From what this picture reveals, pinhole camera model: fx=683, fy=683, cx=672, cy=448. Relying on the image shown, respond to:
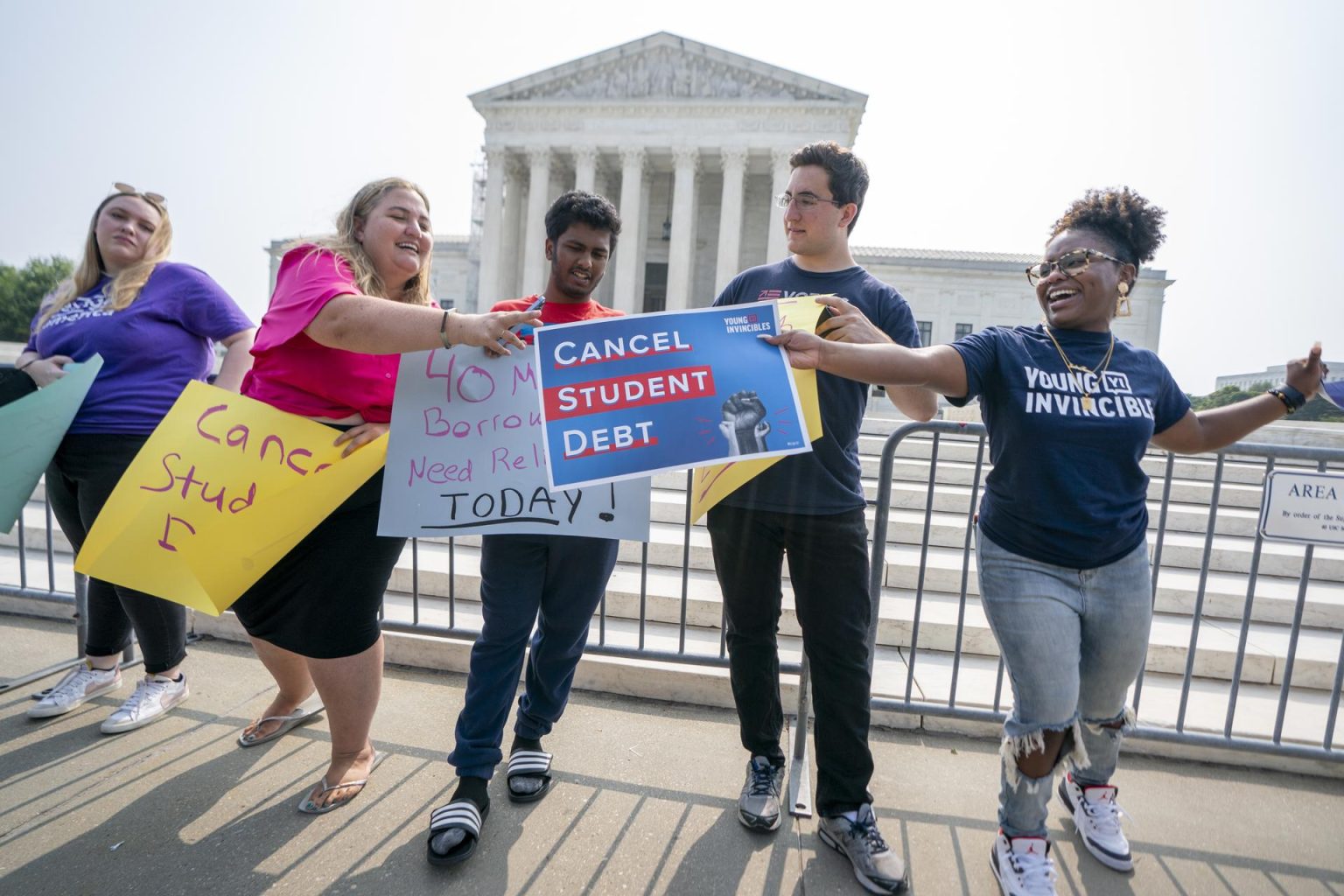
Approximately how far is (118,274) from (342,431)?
5.34 feet

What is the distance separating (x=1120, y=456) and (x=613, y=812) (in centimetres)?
212

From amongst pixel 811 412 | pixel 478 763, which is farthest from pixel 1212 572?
pixel 478 763

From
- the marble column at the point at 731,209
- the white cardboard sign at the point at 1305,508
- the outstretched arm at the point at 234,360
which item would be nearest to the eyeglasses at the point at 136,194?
the outstretched arm at the point at 234,360

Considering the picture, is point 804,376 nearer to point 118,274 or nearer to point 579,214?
point 579,214

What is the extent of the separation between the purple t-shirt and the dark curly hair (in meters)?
3.36

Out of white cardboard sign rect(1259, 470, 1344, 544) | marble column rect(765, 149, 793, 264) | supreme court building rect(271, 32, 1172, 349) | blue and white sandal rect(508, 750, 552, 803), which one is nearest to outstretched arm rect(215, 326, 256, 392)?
blue and white sandal rect(508, 750, 552, 803)

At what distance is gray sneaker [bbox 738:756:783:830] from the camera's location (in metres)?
2.46

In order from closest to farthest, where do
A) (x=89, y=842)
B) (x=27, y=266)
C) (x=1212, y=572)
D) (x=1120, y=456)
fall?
(x=1120, y=456), (x=89, y=842), (x=1212, y=572), (x=27, y=266)

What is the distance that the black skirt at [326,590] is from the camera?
233 cm

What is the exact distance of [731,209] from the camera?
34.3 m

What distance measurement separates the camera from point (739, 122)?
33969 millimetres

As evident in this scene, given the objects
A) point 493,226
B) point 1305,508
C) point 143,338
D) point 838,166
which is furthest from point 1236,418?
point 493,226

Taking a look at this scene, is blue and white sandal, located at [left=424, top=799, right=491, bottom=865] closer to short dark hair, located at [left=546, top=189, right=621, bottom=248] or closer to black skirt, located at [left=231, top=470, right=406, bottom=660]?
black skirt, located at [left=231, top=470, right=406, bottom=660]

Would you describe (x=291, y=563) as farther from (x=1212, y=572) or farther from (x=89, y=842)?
(x=1212, y=572)
